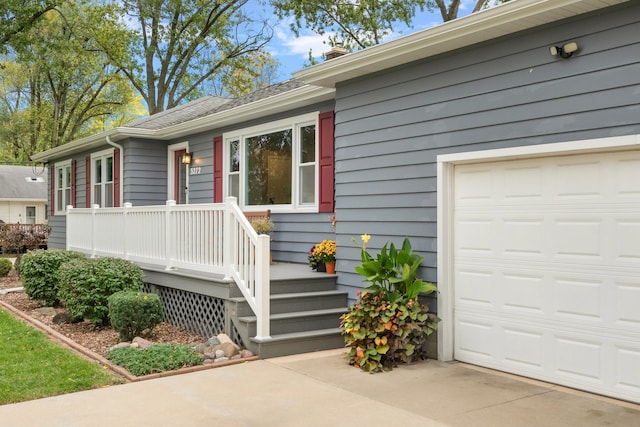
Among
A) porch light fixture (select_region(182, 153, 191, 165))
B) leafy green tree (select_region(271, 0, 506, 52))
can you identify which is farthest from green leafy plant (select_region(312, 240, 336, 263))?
leafy green tree (select_region(271, 0, 506, 52))

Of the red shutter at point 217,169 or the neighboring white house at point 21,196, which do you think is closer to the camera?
the red shutter at point 217,169

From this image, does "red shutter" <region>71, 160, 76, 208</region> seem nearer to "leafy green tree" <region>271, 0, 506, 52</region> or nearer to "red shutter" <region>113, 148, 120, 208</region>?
"red shutter" <region>113, 148, 120, 208</region>

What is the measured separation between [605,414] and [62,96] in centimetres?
2788

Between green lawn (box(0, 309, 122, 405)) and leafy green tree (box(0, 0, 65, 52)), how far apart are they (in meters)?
10.9

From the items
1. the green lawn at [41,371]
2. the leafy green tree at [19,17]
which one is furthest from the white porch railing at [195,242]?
the leafy green tree at [19,17]

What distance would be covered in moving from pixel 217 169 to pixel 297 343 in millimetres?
5024

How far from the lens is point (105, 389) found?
469 centimetres

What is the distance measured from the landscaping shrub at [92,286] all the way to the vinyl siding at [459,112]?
2.86 m

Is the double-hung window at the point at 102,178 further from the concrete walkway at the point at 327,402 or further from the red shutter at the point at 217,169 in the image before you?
the concrete walkway at the point at 327,402

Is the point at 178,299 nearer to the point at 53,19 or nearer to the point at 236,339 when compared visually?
the point at 236,339

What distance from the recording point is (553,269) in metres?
4.81

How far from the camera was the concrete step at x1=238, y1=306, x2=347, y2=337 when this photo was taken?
595 centimetres

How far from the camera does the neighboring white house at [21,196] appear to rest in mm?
30391

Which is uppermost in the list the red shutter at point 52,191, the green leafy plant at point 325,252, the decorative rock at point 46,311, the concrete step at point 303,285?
the red shutter at point 52,191
